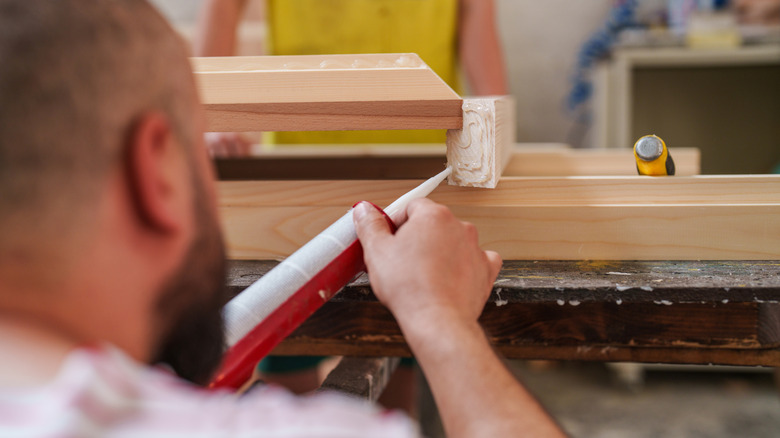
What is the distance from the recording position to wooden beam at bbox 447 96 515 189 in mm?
636

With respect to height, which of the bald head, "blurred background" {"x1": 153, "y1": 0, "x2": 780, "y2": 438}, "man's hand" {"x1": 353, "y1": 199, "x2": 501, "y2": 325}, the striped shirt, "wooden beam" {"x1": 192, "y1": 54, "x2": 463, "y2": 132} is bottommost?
"blurred background" {"x1": 153, "y1": 0, "x2": 780, "y2": 438}

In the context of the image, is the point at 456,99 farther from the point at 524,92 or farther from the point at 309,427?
the point at 524,92

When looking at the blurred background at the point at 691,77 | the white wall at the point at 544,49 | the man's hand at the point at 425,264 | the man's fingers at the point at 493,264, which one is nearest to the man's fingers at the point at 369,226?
the man's hand at the point at 425,264

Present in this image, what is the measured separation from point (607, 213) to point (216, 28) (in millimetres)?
1044

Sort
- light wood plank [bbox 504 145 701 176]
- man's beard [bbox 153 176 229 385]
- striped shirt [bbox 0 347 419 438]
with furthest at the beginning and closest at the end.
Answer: light wood plank [bbox 504 145 701 176], man's beard [bbox 153 176 229 385], striped shirt [bbox 0 347 419 438]

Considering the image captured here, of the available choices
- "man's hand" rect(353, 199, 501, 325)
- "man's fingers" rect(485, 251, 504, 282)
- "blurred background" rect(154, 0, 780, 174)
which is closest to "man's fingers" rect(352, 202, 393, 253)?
"man's hand" rect(353, 199, 501, 325)

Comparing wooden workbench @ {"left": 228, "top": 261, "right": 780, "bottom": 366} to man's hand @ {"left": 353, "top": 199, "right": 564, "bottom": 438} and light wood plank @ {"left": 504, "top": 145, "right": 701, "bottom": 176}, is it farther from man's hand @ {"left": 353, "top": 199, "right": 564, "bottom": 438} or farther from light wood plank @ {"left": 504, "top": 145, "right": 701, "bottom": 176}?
light wood plank @ {"left": 504, "top": 145, "right": 701, "bottom": 176}

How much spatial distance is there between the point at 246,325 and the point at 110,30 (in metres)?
0.23

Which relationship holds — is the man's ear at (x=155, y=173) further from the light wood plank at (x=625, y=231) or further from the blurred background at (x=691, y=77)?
the blurred background at (x=691, y=77)

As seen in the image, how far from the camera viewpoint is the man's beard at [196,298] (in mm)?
354

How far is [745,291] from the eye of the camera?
571 millimetres

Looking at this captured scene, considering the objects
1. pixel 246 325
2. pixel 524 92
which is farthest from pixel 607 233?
pixel 524 92

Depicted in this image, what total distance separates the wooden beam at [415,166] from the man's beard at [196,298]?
57 cm

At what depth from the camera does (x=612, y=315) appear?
63 centimetres
